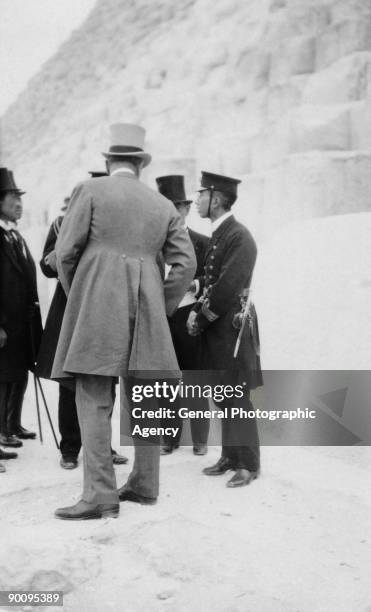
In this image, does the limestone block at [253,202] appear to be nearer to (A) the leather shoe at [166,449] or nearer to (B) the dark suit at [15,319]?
(B) the dark suit at [15,319]

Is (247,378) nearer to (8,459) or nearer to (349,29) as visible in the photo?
(8,459)

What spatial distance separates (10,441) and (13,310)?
2.59 ft

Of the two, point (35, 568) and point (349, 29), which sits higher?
point (349, 29)

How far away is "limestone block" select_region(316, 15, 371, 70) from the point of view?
1892cm

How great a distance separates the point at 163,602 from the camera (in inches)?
104

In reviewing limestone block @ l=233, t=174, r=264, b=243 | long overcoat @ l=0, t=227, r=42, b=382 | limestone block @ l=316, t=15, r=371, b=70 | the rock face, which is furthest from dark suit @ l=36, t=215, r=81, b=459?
limestone block @ l=316, t=15, r=371, b=70

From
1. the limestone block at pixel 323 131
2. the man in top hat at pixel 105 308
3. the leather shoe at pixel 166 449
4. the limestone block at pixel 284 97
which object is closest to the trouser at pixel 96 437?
the man in top hat at pixel 105 308

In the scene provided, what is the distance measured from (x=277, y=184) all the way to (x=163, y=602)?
10.9 m

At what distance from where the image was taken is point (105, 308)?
3.27 meters

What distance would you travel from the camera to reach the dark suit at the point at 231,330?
3.89 metres

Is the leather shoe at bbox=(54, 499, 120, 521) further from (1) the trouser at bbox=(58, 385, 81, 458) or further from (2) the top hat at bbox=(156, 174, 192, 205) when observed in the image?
(2) the top hat at bbox=(156, 174, 192, 205)

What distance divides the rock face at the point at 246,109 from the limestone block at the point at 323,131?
0.06 ft

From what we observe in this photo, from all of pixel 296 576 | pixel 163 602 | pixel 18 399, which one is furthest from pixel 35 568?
pixel 18 399

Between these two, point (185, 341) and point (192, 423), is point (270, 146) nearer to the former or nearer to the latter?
point (185, 341)
